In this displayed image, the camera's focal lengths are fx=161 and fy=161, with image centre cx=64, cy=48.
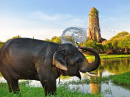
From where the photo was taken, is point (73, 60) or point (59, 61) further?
point (73, 60)

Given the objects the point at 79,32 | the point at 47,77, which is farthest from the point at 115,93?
the point at 47,77

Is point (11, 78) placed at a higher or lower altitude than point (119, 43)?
lower

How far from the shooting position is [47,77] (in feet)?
13.1

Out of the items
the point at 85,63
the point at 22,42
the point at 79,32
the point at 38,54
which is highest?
the point at 79,32

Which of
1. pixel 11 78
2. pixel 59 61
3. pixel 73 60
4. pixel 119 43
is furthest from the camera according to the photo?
pixel 119 43

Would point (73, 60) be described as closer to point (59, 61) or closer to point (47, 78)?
point (59, 61)

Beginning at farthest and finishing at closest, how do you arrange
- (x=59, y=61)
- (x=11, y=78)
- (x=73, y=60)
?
(x=11, y=78), (x=73, y=60), (x=59, y=61)

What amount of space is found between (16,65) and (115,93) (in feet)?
17.7

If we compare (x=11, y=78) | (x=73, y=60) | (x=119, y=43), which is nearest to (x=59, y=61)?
(x=73, y=60)

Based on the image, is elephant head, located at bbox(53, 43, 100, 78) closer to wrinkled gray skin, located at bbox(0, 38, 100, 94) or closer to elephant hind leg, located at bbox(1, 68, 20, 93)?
wrinkled gray skin, located at bbox(0, 38, 100, 94)

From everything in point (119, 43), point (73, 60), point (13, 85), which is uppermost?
point (119, 43)

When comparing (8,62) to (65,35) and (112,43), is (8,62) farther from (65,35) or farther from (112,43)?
(112,43)

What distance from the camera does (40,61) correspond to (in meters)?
4.01

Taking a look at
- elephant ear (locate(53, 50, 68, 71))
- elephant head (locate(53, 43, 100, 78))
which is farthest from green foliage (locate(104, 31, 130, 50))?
elephant ear (locate(53, 50, 68, 71))
